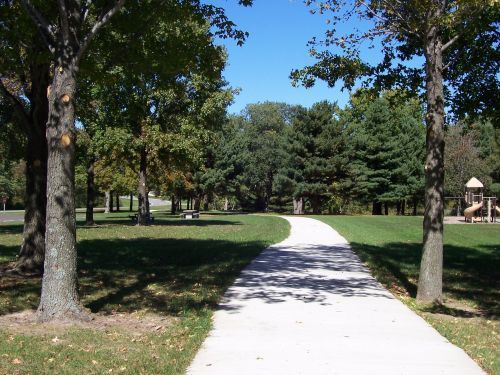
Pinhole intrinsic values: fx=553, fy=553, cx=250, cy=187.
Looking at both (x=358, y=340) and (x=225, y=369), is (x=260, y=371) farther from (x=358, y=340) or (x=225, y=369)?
(x=358, y=340)

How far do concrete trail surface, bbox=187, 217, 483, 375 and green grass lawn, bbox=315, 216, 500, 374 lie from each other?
0.32 meters

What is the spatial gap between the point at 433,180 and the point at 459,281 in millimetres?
3690

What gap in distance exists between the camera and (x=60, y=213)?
6.91 metres

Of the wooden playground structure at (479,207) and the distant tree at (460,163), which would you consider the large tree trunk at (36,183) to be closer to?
the wooden playground structure at (479,207)

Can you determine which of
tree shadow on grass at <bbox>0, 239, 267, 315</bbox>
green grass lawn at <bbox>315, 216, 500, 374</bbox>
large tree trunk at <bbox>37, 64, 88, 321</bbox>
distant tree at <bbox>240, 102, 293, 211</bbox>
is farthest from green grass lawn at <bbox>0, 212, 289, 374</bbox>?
distant tree at <bbox>240, 102, 293, 211</bbox>

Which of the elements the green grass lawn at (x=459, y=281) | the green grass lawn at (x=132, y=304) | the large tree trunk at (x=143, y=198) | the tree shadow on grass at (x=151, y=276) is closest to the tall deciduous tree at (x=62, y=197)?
the green grass lawn at (x=132, y=304)

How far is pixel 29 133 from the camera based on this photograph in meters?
11.2

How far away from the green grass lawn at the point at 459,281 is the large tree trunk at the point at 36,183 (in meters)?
6.90

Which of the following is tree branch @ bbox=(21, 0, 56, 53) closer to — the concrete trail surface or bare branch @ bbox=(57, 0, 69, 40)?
bare branch @ bbox=(57, 0, 69, 40)

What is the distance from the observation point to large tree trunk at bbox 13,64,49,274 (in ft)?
36.5

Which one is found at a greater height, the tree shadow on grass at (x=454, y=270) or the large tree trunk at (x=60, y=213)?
the large tree trunk at (x=60, y=213)

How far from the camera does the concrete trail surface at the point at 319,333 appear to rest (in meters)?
5.11

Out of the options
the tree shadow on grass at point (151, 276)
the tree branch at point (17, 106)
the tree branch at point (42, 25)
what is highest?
the tree branch at point (42, 25)

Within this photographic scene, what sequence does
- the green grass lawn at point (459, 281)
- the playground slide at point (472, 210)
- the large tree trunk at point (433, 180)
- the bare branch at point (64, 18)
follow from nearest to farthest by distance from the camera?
the green grass lawn at point (459, 281)
the bare branch at point (64, 18)
the large tree trunk at point (433, 180)
the playground slide at point (472, 210)
